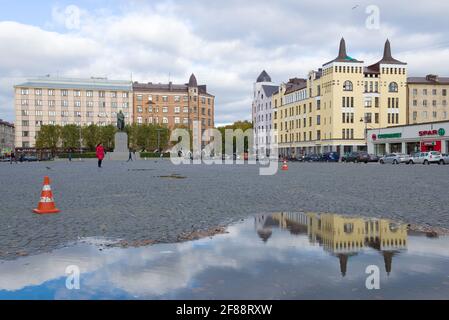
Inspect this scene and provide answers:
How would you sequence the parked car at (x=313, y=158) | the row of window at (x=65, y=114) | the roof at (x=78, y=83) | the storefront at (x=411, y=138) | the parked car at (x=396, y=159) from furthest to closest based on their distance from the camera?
the roof at (x=78, y=83), the row of window at (x=65, y=114), the parked car at (x=313, y=158), the storefront at (x=411, y=138), the parked car at (x=396, y=159)

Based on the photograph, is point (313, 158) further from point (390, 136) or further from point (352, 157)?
point (390, 136)

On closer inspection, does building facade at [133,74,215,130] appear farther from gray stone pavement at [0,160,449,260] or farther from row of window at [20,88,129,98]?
gray stone pavement at [0,160,449,260]

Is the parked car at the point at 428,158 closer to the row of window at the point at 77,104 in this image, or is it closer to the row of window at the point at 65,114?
the row of window at the point at 65,114

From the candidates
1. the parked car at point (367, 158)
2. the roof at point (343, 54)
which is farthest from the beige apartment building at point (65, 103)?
the parked car at point (367, 158)

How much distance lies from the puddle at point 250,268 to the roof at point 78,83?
130952mm

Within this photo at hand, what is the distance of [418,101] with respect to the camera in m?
86.4

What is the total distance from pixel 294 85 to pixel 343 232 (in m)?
97.5

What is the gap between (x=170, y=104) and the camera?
135625 mm

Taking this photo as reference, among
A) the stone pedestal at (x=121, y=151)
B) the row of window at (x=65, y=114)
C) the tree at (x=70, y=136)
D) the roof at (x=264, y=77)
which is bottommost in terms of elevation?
the stone pedestal at (x=121, y=151)

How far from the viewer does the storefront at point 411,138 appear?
5905 cm

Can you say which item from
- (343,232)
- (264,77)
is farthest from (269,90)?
(343,232)

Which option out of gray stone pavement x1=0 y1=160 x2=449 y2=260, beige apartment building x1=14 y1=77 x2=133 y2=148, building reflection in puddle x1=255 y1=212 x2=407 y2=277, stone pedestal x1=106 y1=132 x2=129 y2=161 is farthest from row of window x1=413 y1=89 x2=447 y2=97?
building reflection in puddle x1=255 y1=212 x2=407 y2=277
